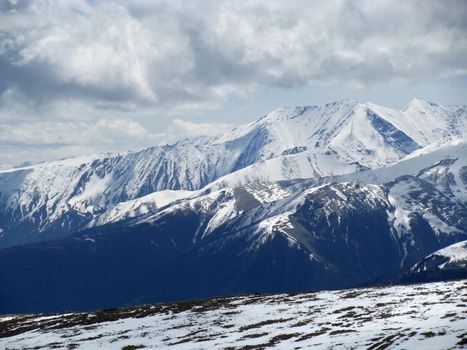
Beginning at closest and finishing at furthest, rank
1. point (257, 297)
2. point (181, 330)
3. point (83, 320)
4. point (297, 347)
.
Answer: point (297, 347) → point (181, 330) → point (83, 320) → point (257, 297)

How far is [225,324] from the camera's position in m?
108

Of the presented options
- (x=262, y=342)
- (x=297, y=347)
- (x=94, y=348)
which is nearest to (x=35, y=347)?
(x=94, y=348)

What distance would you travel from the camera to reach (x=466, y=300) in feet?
314

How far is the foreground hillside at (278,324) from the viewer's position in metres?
76.1

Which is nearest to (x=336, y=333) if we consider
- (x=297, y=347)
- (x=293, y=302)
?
(x=297, y=347)

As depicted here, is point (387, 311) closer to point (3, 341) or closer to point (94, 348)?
point (94, 348)

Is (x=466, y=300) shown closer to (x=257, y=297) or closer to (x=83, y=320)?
(x=257, y=297)

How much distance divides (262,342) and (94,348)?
28748 mm

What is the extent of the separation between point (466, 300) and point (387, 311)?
442 inches

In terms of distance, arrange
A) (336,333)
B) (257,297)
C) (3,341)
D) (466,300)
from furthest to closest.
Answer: (257,297), (3,341), (466,300), (336,333)

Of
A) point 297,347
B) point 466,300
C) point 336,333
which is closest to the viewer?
point 297,347

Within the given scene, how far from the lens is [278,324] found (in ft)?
328

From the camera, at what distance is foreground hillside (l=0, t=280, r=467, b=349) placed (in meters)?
76.1

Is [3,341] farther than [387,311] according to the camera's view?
Yes
